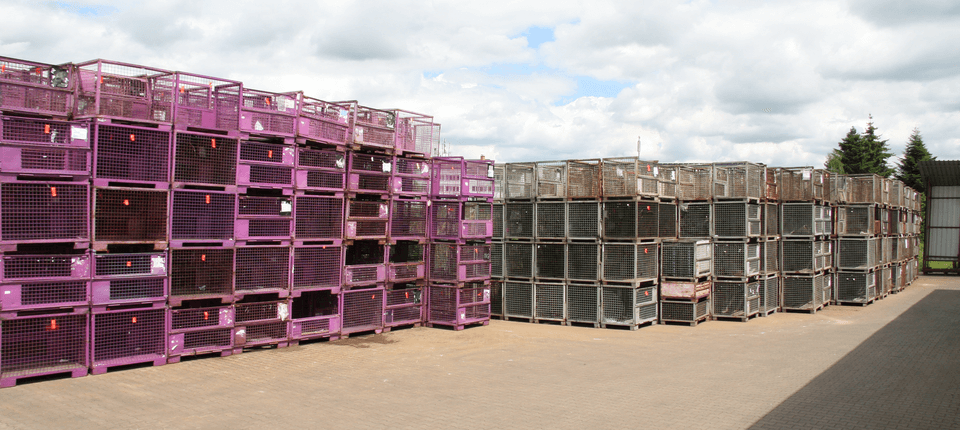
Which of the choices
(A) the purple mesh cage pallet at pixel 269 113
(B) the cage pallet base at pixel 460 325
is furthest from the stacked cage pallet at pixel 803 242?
(A) the purple mesh cage pallet at pixel 269 113

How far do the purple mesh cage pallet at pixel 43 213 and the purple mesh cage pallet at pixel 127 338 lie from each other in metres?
1.40

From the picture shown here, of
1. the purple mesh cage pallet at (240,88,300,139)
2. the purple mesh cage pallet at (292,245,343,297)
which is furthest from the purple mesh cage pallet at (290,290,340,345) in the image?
the purple mesh cage pallet at (240,88,300,139)

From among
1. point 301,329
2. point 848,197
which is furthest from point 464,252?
point 848,197

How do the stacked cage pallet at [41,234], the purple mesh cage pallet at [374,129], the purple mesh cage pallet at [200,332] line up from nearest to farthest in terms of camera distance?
the stacked cage pallet at [41,234]
the purple mesh cage pallet at [200,332]
the purple mesh cage pallet at [374,129]

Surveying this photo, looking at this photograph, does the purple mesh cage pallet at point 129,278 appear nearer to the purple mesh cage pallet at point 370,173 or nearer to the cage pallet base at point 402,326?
the purple mesh cage pallet at point 370,173

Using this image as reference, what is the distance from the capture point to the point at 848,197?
82.0 ft

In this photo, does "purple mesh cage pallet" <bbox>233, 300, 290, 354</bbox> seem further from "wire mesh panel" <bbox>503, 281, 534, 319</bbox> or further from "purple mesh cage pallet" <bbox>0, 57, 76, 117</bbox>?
"wire mesh panel" <bbox>503, 281, 534, 319</bbox>

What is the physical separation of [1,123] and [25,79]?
1.17 m

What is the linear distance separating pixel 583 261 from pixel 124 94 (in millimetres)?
11544

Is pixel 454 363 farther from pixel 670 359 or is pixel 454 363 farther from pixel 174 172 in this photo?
pixel 174 172

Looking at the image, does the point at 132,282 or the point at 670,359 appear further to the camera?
the point at 670,359

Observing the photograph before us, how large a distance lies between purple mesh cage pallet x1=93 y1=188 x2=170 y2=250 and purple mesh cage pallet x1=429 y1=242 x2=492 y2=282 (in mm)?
7048

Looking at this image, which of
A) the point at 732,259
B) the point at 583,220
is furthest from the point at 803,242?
the point at 583,220

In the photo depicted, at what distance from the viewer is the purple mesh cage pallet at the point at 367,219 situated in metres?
15.2
